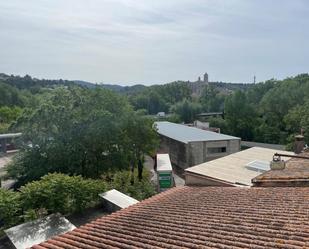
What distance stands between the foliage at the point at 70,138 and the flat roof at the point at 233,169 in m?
8.67

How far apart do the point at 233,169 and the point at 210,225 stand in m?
9.47

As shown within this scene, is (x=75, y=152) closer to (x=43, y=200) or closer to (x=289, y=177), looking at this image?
(x=43, y=200)

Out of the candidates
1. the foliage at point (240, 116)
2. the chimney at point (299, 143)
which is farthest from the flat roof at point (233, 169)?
the foliage at point (240, 116)

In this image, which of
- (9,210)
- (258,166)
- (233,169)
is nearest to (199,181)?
(233,169)

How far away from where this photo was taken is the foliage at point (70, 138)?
2136 centimetres

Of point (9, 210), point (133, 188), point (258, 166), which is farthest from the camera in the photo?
point (133, 188)

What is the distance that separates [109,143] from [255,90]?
1697 inches

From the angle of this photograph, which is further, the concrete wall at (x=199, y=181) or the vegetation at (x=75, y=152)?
the vegetation at (x=75, y=152)

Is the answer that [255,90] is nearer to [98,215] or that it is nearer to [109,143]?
[109,143]

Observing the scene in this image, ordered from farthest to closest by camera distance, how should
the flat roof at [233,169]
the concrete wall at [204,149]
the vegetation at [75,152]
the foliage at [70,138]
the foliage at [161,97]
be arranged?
the foliage at [161,97]
the concrete wall at [204,149]
the foliage at [70,138]
the vegetation at [75,152]
the flat roof at [233,169]

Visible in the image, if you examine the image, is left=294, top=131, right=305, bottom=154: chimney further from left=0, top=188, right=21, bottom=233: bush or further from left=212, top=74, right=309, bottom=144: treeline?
left=212, top=74, right=309, bottom=144: treeline

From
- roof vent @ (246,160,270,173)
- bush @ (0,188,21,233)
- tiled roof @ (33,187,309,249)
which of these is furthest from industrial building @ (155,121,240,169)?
tiled roof @ (33,187,309,249)

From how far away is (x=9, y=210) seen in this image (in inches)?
534

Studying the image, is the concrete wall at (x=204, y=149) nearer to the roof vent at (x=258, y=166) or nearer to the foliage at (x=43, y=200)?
the roof vent at (x=258, y=166)
